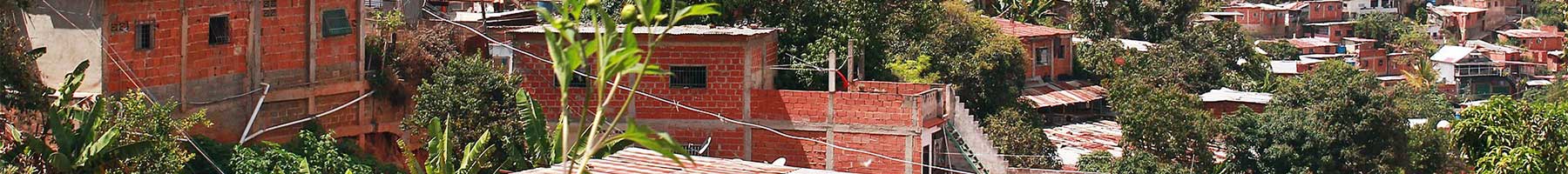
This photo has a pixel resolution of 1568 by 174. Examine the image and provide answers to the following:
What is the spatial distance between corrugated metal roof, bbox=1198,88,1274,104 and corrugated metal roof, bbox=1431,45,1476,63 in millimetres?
22006

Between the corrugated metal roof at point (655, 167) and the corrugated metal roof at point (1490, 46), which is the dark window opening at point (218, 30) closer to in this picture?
the corrugated metal roof at point (655, 167)

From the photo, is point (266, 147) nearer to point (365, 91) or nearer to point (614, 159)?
point (365, 91)

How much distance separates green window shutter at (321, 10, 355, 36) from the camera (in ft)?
65.3

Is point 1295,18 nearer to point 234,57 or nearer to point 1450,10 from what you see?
point 1450,10

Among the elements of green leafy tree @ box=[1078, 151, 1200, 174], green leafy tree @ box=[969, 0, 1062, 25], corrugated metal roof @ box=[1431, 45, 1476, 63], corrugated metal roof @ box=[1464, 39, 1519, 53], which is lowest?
green leafy tree @ box=[1078, 151, 1200, 174]

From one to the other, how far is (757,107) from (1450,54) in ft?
126

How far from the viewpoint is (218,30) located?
19.1m

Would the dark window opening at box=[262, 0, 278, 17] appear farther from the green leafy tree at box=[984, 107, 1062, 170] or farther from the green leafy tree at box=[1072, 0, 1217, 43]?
the green leafy tree at box=[1072, 0, 1217, 43]

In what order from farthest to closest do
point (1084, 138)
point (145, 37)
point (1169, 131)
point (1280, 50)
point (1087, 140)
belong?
1. point (1280, 50)
2. point (1084, 138)
3. point (1087, 140)
4. point (1169, 131)
5. point (145, 37)

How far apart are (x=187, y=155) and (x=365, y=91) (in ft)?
9.61

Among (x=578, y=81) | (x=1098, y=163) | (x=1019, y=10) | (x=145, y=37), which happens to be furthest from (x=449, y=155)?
(x=1019, y=10)

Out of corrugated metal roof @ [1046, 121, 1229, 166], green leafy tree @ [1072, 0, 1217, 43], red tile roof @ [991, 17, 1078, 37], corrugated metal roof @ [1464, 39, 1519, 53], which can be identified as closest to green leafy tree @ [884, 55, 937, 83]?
corrugated metal roof @ [1046, 121, 1229, 166]

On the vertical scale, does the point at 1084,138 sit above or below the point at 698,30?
below

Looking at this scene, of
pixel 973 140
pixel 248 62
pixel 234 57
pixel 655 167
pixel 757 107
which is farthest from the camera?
pixel 973 140
